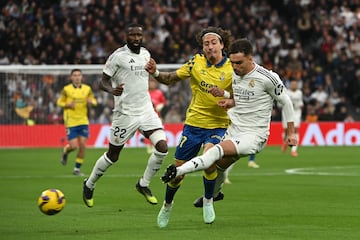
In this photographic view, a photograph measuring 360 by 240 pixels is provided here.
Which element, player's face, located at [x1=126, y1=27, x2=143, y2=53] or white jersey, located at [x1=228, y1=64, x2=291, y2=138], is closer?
white jersey, located at [x1=228, y1=64, x2=291, y2=138]

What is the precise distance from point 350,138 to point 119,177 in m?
16.3

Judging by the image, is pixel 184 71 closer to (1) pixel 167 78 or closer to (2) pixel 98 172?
(1) pixel 167 78

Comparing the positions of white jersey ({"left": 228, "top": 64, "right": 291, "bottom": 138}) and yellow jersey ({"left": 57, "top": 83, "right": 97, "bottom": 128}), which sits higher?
white jersey ({"left": 228, "top": 64, "right": 291, "bottom": 138})

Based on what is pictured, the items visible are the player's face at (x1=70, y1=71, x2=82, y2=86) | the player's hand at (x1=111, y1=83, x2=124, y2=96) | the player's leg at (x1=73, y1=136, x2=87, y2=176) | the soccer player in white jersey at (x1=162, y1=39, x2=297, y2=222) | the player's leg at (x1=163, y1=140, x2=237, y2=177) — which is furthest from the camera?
the player's face at (x1=70, y1=71, x2=82, y2=86)

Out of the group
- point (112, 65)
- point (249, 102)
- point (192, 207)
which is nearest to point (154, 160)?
point (192, 207)

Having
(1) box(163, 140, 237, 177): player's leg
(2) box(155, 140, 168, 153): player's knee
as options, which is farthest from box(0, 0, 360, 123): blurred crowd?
(1) box(163, 140, 237, 177): player's leg

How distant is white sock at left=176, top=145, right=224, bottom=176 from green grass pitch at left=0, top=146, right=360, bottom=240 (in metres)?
0.81

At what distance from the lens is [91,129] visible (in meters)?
34.4

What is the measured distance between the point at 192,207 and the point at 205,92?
2.44m

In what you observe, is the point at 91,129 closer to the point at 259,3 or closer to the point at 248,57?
the point at 259,3

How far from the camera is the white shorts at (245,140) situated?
11603 millimetres

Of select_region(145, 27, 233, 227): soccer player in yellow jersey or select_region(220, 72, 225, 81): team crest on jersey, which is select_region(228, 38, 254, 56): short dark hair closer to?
select_region(145, 27, 233, 227): soccer player in yellow jersey

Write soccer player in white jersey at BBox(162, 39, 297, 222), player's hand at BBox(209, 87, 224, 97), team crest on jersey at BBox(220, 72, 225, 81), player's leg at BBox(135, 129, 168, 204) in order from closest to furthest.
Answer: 1. soccer player in white jersey at BBox(162, 39, 297, 222)
2. player's hand at BBox(209, 87, 224, 97)
3. team crest on jersey at BBox(220, 72, 225, 81)
4. player's leg at BBox(135, 129, 168, 204)

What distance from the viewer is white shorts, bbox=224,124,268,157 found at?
11.6 meters
